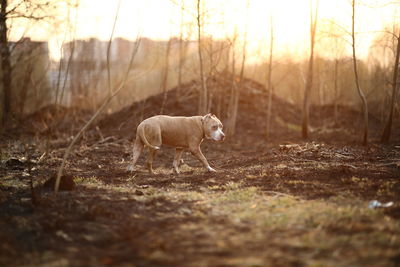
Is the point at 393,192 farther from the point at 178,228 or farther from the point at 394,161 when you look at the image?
the point at 394,161

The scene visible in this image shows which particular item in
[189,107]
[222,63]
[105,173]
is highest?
[222,63]

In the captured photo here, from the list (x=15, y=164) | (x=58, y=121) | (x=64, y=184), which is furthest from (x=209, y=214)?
(x=58, y=121)

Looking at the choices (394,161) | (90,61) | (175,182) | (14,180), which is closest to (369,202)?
(175,182)

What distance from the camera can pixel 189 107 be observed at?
93.5ft

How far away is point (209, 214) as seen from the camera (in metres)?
7.79

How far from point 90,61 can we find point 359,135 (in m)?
22.2

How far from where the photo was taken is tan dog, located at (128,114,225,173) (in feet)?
42.0

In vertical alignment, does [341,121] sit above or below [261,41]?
below

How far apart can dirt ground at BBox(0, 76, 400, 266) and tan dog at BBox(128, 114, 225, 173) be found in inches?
24.4

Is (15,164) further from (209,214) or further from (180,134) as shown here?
(209,214)

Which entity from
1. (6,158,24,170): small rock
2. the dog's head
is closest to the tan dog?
the dog's head

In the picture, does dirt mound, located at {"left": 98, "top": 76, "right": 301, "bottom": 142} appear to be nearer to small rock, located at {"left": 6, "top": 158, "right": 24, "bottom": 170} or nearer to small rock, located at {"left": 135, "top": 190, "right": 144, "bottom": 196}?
small rock, located at {"left": 6, "top": 158, "right": 24, "bottom": 170}

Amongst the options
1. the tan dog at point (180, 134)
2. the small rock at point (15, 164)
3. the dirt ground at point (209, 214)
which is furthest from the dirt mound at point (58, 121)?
the tan dog at point (180, 134)

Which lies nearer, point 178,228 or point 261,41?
point 178,228
